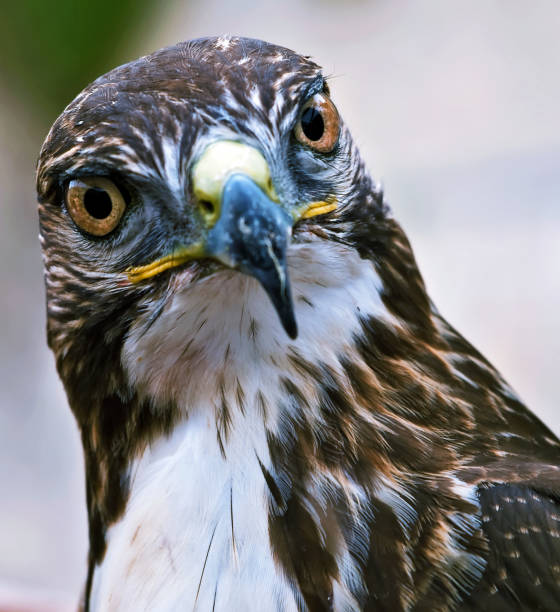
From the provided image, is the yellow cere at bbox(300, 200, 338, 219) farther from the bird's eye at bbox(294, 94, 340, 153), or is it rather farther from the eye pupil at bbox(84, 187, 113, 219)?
the eye pupil at bbox(84, 187, 113, 219)

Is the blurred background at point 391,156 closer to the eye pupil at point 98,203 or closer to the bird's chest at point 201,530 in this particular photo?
the bird's chest at point 201,530

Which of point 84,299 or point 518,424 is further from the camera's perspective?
point 518,424

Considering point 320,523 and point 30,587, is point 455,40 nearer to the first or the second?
Result: point 30,587

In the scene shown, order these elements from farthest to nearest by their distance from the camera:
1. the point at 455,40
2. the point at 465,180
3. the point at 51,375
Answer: the point at 455,40, the point at 465,180, the point at 51,375

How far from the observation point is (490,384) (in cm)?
243

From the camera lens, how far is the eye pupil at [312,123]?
2.09m

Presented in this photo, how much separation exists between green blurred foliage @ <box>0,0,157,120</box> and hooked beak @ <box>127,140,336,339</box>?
3.16 m

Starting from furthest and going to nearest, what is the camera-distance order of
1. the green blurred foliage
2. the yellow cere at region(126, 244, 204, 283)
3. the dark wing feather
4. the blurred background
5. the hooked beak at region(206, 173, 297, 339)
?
the blurred background < the green blurred foliage < the dark wing feather < the yellow cere at region(126, 244, 204, 283) < the hooked beak at region(206, 173, 297, 339)

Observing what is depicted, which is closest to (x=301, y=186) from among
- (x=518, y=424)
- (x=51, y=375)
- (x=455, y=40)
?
(x=518, y=424)

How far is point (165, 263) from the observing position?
1.95 m

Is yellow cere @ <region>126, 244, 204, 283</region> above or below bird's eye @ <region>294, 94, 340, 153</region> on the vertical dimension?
below

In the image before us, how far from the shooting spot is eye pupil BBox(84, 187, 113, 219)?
2.02 m

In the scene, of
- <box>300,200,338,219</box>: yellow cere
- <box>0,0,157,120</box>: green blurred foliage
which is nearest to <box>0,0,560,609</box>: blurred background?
<box>0,0,157,120</box>: green blurred foliage

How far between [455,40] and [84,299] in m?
5.70
